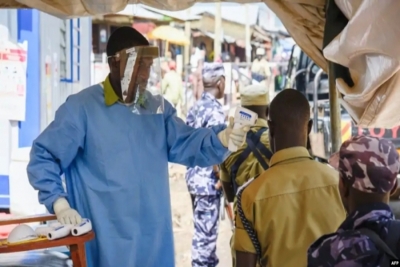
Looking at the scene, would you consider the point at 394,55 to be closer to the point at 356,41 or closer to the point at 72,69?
the point at 356,41

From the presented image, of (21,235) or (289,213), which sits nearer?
(289,213)

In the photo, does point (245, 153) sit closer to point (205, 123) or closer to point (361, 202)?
point (205, 123)

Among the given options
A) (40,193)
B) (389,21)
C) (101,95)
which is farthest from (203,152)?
(389,21)

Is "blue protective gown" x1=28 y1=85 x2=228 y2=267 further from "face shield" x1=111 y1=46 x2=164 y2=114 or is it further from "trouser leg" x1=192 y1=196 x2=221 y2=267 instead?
"trouser leg" x1=192 y1=196 x2=221 y2=267

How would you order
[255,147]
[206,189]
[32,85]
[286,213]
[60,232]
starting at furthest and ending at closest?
[32,85] → [206,189] → [255,147] → [60,232] → [286,213]

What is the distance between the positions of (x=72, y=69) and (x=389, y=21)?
620 cm

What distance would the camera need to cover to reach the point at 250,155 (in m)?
3.45

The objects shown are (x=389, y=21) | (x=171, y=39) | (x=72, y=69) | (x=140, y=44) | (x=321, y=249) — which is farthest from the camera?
(x=171, y=39)

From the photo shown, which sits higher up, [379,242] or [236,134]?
Answer: [236,134]

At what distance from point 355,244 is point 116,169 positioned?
4.49ft

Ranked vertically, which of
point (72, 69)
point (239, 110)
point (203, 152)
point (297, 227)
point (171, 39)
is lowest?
point (297, 227)

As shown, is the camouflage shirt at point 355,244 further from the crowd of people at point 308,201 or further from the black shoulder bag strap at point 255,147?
the black shoulder bag strap at point 255,147

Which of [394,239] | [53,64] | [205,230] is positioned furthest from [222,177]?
[53,64]

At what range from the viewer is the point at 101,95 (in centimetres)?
274
